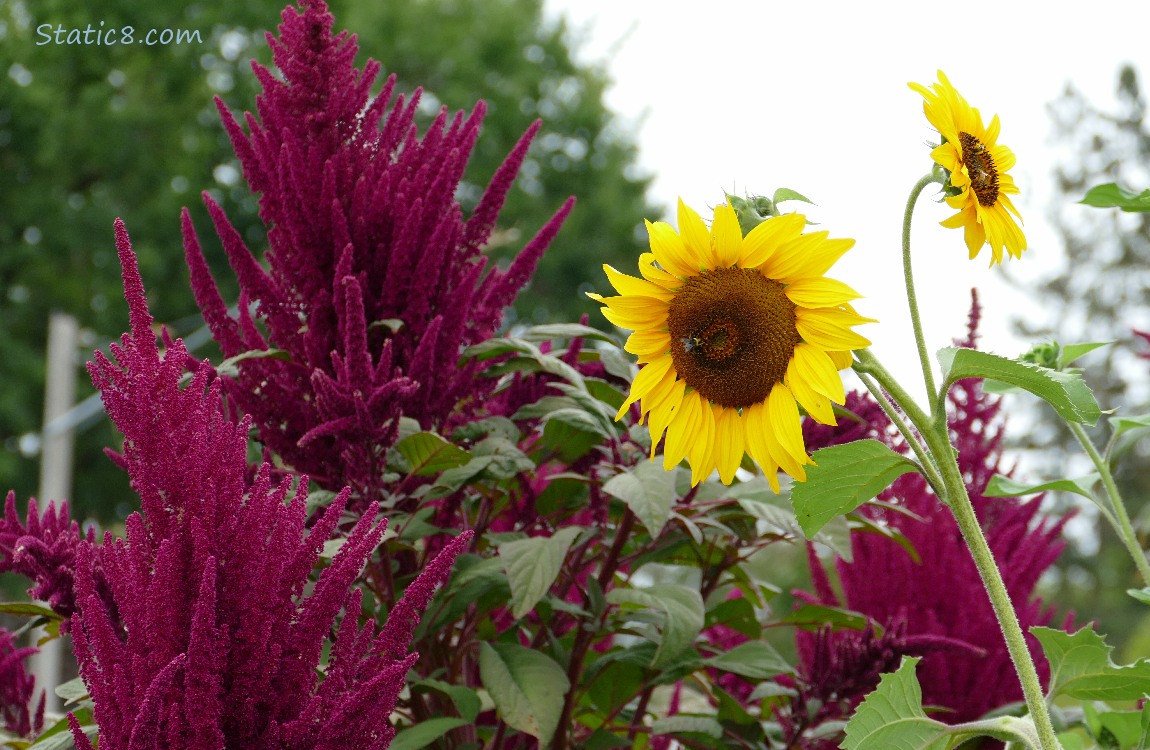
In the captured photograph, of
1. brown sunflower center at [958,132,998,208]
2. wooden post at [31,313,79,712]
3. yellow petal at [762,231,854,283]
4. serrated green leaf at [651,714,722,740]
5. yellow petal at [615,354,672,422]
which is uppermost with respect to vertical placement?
wooden post at [31,313,79,712]

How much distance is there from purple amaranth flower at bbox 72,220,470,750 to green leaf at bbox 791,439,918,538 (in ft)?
1.00

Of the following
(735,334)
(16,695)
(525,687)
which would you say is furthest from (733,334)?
(16,695)

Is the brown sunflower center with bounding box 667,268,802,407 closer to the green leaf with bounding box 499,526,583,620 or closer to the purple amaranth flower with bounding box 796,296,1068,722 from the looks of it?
the green leaf with bounding box 499,526,583,620

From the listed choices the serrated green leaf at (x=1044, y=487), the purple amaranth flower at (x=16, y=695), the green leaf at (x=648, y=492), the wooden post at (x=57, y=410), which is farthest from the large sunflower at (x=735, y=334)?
the wooden post at (x=57, y=410)

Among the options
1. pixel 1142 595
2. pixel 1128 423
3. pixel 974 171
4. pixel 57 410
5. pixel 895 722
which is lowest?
pixel 895 722

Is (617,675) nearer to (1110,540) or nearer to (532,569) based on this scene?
(532,569)

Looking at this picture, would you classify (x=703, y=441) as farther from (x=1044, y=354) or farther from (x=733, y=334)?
(x=1044, y=354)

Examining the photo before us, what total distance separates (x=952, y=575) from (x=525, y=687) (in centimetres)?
75

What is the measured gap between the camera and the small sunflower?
99 centimetres

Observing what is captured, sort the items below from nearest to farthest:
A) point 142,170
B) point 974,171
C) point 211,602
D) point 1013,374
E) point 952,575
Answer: point 211,602
point 1013,374
point 974,171
point 952,575
point 142,170

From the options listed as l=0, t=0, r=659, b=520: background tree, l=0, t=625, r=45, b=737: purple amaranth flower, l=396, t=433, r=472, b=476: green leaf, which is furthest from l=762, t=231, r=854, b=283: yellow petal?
l=0, t=0, r=659, b=520: background tree

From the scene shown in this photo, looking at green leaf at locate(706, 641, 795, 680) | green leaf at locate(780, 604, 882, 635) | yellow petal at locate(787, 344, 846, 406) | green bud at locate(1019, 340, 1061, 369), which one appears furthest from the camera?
green leaf at locate(780, 604, 882, 635)

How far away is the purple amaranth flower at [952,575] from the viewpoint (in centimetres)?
160

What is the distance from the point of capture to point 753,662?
1366 millimetres
